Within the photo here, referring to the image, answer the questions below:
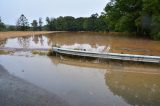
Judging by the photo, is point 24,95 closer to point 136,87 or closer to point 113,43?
point 136,87

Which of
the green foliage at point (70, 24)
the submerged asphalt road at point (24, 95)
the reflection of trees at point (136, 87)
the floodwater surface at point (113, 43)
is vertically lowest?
the reflection of trees at point (136, 87)

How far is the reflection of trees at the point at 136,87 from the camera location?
9047 millimetres

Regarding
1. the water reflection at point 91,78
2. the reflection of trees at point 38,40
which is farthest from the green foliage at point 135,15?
the water reflection at point 91,78

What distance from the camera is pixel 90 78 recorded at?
12438mm

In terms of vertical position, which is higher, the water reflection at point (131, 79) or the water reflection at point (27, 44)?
the water reflection at point (27, 44)

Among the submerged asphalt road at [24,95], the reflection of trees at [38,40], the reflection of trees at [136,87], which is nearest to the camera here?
the submerged asphalt road at [24,95]

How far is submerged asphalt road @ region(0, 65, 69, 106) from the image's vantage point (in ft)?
27.0

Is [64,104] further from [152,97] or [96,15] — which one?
[96,15]

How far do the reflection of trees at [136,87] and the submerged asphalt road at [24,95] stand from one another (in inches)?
101

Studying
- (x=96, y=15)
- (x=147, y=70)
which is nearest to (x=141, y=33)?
(x=147, y=70)

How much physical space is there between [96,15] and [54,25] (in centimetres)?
1172

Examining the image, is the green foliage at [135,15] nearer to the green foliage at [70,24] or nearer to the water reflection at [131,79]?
the water reflection at [131,79]

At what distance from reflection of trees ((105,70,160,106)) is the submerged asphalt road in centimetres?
257

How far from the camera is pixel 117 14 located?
3828 cm
